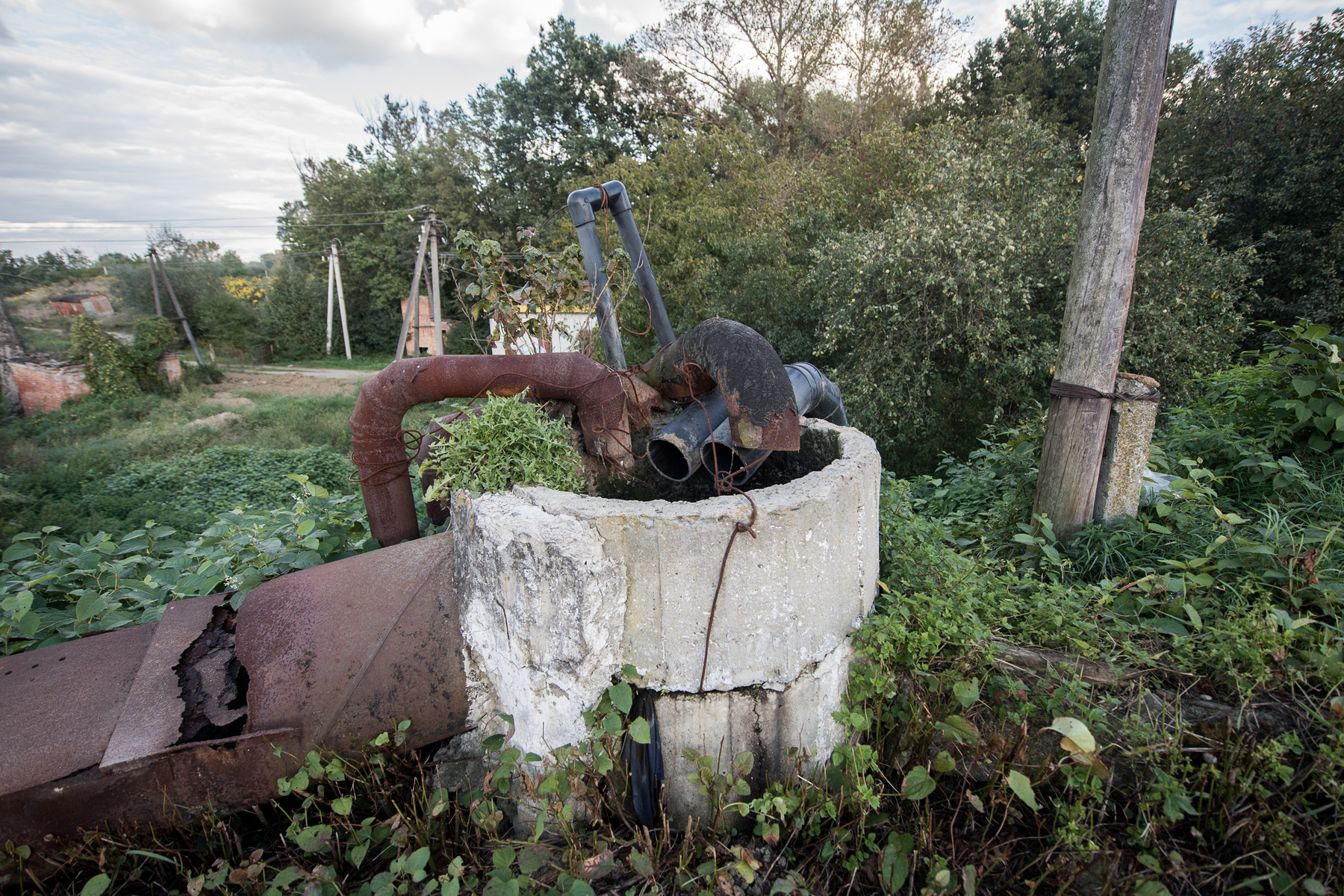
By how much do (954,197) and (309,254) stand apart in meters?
26.3

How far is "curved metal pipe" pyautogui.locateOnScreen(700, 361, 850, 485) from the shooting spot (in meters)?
2.75

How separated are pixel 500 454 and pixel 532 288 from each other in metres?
2.34

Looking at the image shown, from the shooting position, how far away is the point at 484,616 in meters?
2.27

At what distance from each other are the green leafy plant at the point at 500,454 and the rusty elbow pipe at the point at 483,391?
0.29 m

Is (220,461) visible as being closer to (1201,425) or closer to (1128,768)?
(1128,768)

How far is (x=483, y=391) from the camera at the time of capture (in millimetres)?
2734

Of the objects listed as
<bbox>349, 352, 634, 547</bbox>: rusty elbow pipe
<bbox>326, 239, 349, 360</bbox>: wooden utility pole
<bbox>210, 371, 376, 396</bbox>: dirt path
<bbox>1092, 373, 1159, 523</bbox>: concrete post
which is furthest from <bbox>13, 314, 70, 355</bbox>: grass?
<bbox>1092, 373, 1159, 523</bbox>: concrete post

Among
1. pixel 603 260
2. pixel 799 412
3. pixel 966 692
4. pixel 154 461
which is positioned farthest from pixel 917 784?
pixel 154 461

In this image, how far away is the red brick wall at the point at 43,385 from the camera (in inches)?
484

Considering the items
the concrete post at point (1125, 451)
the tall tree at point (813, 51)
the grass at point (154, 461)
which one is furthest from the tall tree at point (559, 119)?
the concrete post at point (1125, 451)

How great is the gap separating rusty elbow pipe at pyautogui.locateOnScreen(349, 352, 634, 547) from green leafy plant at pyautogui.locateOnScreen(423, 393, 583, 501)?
289 millimetres

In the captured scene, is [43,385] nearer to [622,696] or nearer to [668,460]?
[668,460]

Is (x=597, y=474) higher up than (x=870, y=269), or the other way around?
(x=870, y=269)

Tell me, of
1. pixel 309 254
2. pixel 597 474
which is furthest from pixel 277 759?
pixel 309 254
